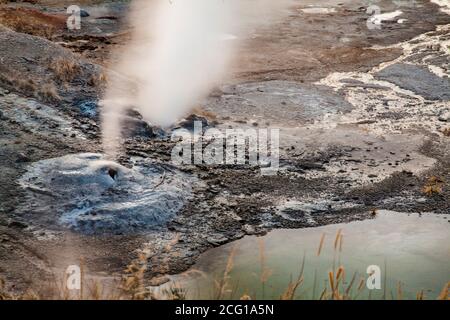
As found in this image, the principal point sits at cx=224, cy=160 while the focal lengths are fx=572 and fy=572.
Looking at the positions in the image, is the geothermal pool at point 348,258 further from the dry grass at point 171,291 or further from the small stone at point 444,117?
the small stone at point 444,117

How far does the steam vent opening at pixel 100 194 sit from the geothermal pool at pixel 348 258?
3.33ft

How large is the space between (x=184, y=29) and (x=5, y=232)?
12.7m

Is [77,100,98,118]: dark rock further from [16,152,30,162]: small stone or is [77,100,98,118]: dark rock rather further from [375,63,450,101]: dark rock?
[375,63,450,101]: dark rock

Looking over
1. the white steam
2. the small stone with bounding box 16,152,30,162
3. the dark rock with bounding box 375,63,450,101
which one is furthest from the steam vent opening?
the dark rock with bounding box 375,63,450,101

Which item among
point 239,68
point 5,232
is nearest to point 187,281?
point 5,232

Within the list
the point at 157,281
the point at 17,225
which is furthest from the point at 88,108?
the point at 157,281

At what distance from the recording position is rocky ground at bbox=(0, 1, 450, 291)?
20.2ft

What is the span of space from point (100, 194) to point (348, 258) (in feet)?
9.67

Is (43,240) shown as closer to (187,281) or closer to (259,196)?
(187,281)

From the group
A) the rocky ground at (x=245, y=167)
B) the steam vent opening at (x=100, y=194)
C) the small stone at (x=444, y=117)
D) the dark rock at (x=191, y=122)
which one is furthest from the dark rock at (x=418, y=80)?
the steam vent opening at (x=100, y=194)

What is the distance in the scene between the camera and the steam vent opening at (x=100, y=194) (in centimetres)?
639

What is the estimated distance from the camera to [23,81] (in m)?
9.34

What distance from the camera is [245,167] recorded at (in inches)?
322

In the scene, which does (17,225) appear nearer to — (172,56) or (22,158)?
(22,158)
